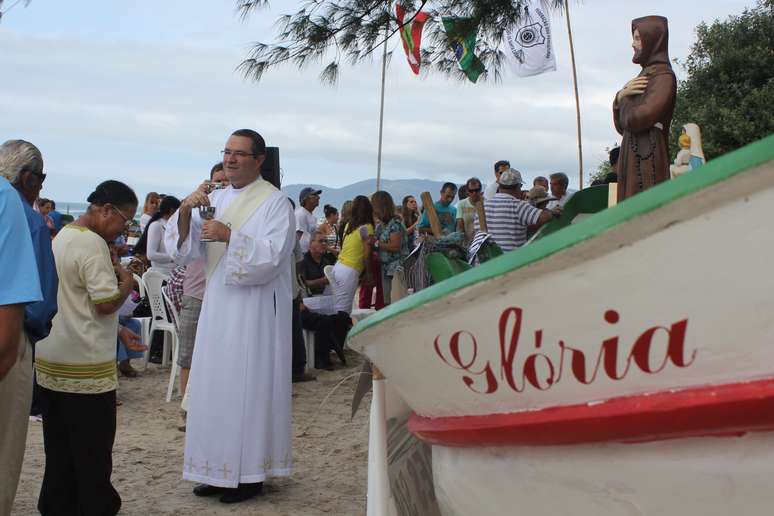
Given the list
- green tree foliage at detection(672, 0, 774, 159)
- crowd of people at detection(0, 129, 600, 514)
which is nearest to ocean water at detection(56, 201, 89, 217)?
crowd of people at detection(0, 129, 600, 514)

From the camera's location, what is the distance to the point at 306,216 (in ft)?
37.0

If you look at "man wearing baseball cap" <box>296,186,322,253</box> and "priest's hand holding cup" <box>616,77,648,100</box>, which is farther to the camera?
"man wearing baseball cap" <box>296,186,322,253</box>

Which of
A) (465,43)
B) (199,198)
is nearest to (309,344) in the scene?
(465,43)

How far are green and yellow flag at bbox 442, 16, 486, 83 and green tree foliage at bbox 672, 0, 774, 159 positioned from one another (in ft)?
28.0

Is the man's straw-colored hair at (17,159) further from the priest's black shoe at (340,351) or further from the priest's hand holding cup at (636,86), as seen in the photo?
the priest's black shoe at (340,351)

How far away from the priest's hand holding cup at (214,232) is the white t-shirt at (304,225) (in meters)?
6.04

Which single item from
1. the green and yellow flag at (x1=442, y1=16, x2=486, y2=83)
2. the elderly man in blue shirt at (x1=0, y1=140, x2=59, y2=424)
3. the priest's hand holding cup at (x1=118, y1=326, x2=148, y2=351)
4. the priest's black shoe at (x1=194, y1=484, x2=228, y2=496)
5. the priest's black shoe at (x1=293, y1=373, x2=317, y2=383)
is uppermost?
the green and yellow flag at (x1=442, y1=16, x2=486, y2=83)

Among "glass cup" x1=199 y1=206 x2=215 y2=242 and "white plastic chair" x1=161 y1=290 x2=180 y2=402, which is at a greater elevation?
"glass cup" x1=199 y1=206 x2=215 y2=242

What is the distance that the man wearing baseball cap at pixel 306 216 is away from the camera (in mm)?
11047

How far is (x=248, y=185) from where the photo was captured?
5.14 meters

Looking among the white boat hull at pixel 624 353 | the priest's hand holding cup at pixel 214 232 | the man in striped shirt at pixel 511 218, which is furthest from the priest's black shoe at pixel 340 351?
the white boat hull at pixel 624 353

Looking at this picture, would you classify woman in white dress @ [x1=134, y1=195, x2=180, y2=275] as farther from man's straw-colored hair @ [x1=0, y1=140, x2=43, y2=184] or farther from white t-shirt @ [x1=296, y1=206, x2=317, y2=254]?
man's straw-colored hair @ [x1=0, y1=140, x2=43, y2=184]

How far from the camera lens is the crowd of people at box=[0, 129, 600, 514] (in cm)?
332

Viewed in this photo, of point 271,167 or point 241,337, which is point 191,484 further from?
point 271,167
